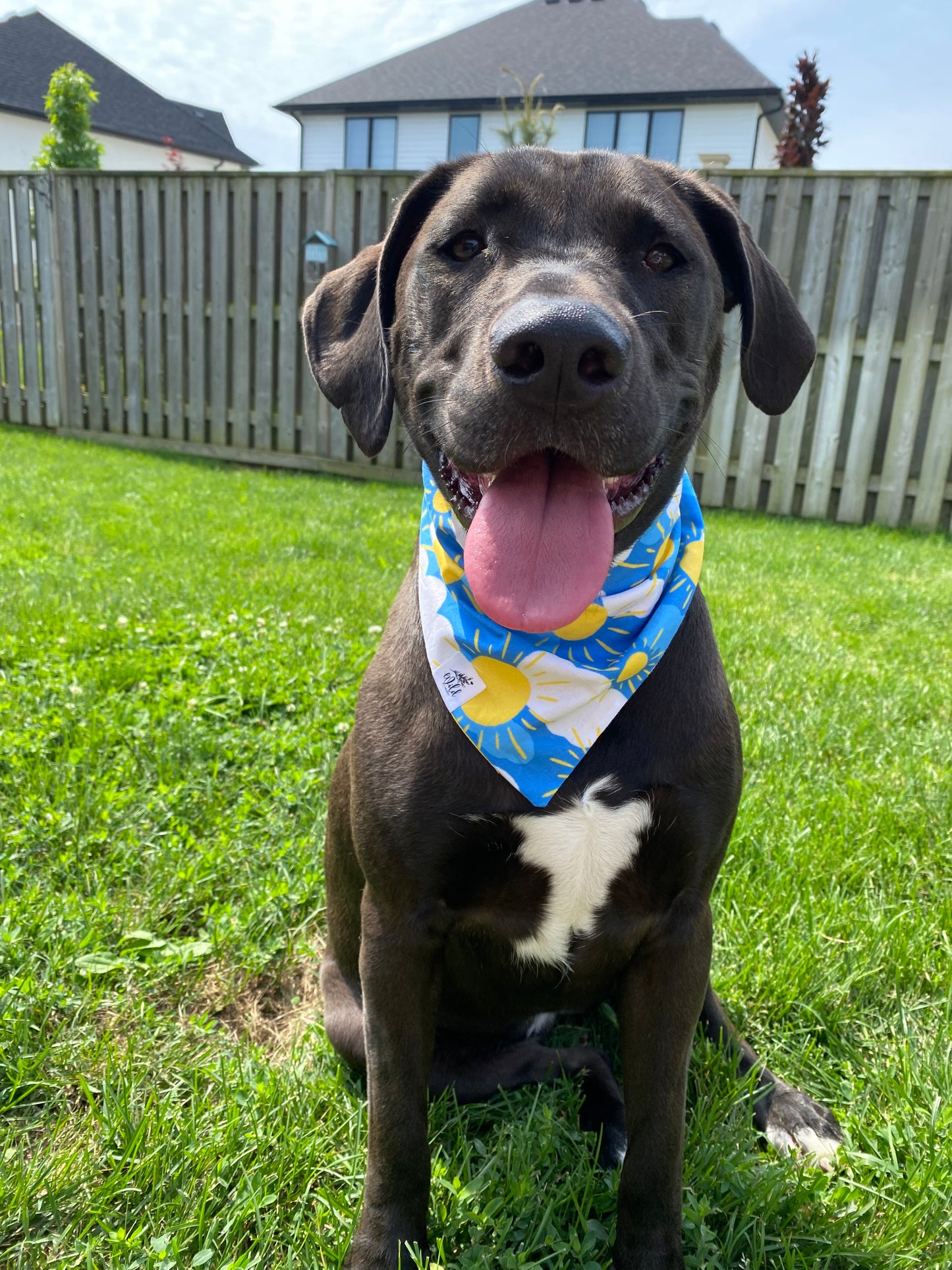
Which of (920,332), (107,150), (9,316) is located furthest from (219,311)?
(107,150)

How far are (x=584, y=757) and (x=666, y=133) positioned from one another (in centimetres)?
2673

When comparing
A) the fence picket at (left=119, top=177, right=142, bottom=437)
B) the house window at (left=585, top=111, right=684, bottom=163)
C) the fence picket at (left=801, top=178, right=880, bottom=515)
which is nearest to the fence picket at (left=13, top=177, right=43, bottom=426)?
the fence picket at (left=119, top=177, right=142, bottom=437)

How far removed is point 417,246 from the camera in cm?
190

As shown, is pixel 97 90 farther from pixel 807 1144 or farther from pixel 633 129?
pixel 807 1144

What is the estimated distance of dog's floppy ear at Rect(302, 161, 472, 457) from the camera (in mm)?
1966

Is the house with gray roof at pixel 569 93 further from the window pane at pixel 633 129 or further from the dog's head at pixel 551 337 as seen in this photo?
the dog's head at pixel 551 337

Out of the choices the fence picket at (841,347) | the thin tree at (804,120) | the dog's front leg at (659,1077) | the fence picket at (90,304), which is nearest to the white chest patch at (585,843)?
the dog's front leg at (659,1077)

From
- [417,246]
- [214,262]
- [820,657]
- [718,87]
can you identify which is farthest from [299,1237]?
[718,87]

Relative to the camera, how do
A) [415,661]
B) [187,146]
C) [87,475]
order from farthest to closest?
1. [187,146]
2. [87,475]
3. [415,661]

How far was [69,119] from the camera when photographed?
12.9 m

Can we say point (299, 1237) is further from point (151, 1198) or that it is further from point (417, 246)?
point (417, 246)

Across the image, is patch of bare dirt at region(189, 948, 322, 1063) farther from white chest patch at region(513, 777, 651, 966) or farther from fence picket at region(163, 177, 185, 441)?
fence picket at region(163, 177, 185, 441)

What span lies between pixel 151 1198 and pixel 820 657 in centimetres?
360

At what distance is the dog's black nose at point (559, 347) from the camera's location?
140cm
